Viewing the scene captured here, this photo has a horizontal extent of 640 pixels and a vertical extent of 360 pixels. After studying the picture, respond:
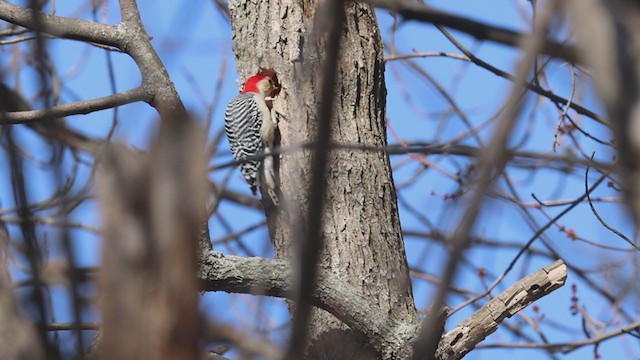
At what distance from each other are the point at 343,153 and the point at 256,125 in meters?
1.59

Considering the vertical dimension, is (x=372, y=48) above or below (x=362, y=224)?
above

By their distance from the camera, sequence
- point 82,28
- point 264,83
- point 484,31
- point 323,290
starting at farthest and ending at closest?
point 264,83
point 82,28
point 323,290
point 484,31

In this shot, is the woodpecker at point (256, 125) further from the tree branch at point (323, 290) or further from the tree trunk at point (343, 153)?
the tree branch at point (323, 290)

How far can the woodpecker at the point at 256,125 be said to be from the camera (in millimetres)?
3887

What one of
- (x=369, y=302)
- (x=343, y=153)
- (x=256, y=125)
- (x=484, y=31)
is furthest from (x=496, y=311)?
(x=256, y=125)

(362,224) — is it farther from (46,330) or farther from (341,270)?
(46,330)

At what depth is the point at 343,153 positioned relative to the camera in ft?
11.0

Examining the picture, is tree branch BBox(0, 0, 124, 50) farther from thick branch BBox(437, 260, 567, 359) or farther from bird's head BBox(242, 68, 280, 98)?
thick branch BBox(437, 260, 567, 359)

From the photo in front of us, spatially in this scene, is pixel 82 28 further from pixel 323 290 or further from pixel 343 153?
pixel 323 290

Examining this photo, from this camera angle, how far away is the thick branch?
9.62 feet

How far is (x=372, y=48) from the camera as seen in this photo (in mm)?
3602

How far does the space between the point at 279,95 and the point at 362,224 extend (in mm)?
803

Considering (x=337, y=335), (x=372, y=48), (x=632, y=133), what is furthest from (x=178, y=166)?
(x=372, y=48)

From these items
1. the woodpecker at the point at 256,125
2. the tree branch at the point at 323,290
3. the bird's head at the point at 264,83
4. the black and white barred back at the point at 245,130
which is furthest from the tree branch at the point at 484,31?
the black and white barred back at the point at 245,130
